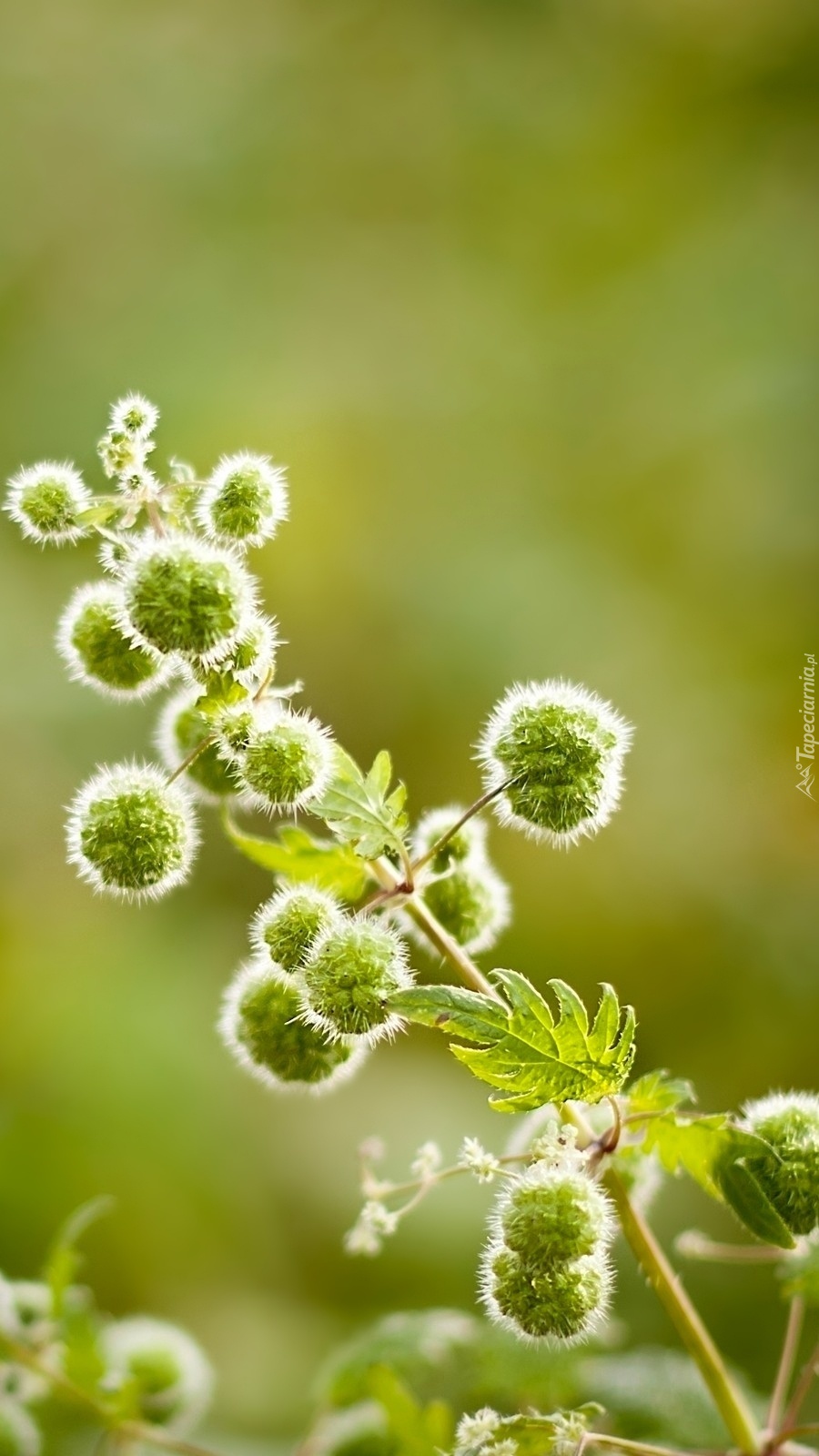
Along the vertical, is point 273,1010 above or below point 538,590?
below

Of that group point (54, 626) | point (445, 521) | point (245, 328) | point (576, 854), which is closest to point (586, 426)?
point (445, 521)

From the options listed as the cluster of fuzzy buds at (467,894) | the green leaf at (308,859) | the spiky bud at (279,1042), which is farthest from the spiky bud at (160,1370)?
the green leaf at (308,859)

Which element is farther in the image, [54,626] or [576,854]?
[54,626]

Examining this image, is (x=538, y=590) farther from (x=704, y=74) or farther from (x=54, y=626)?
(x=704, y=74)

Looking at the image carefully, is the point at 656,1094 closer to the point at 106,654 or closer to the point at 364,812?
the point at 364,812

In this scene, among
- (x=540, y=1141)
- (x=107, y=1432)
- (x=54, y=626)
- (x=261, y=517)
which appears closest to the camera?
(x=540, y=1141)

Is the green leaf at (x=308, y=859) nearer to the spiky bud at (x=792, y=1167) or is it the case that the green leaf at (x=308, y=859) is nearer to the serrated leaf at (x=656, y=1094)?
the serrated leaf at (x=656, y=1094)
